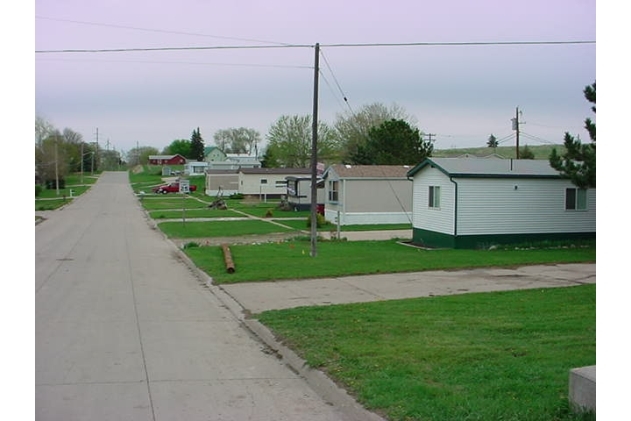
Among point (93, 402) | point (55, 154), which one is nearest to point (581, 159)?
point (93, 402)

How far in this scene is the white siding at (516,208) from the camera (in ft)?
90.6

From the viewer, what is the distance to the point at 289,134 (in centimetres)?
8762

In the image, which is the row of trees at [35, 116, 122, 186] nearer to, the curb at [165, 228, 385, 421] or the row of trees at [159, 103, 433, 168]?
the row of trees at [159, 103, 433, 168]

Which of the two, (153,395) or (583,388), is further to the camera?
(153,395)

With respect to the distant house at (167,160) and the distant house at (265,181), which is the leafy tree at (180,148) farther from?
the distant house at (265,181)

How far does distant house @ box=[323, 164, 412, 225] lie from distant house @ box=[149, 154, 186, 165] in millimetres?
130263

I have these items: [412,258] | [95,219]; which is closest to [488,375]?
[412,258]

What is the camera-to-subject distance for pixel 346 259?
22.9 meters

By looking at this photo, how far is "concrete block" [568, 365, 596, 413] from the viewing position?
5735mm

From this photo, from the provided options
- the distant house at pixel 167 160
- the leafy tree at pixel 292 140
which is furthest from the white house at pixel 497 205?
the distant house at pixel 167 160

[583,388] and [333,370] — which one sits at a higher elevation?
[583,388]

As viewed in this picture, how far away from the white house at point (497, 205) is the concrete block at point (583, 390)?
21561 mm

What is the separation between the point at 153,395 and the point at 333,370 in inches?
83.1

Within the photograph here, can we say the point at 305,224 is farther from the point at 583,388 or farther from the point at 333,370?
the point at 583,388
